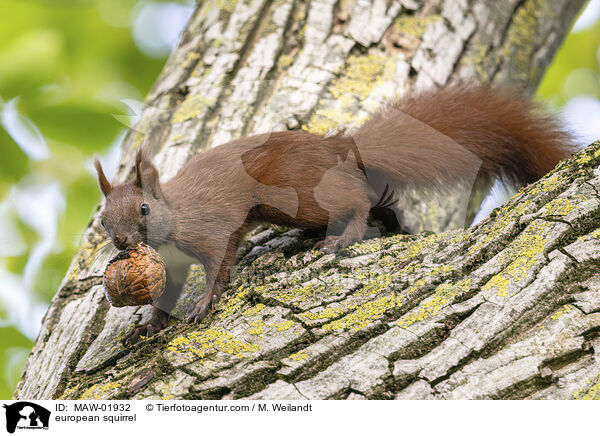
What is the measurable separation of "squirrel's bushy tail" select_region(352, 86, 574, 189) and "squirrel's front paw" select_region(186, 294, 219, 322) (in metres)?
0.81

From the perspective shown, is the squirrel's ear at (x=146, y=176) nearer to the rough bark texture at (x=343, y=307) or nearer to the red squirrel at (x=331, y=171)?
the red squirrel at (x=331, y=171)

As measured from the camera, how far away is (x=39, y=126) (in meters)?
2.05

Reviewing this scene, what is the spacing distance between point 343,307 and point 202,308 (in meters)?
0.48

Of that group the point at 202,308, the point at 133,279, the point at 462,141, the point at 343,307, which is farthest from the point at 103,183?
the point at 462,141

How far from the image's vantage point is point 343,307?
1590 millimetres

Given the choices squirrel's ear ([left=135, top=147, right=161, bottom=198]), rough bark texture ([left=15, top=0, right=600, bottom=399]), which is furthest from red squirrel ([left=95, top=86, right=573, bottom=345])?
rough bark texture ([left=15, top=0, right=600, bottom=399])

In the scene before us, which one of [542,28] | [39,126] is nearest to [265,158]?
[39,126]

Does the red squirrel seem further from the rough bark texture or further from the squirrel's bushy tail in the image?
the rough bark texture

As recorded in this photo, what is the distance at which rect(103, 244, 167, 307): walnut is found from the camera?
5.59 ft
